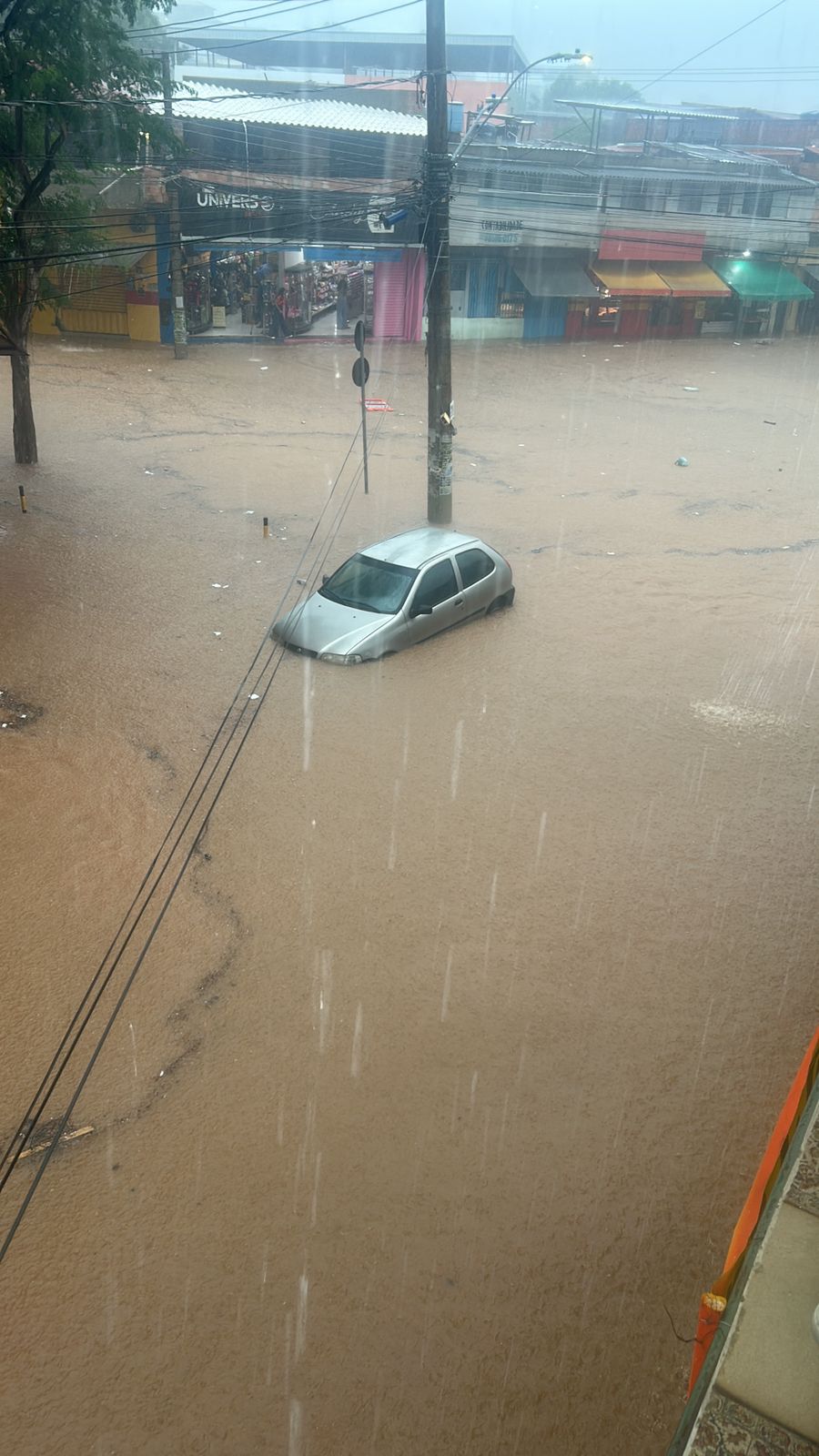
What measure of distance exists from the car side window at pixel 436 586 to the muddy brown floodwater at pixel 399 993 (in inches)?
24.6

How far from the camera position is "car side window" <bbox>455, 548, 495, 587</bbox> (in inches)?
499

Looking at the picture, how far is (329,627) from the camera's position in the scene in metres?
11.8

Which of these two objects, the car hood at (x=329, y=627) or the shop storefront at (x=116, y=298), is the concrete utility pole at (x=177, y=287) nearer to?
the shop storefront at (x=116, y=298)

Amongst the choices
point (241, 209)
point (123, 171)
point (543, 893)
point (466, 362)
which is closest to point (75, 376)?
point (123, 171)

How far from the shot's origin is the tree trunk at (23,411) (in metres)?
16.5

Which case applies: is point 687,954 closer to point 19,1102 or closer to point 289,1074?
point 289,1074

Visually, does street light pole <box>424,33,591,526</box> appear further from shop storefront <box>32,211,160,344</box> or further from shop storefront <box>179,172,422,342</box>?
shop storefront <box>32,211,160,344</box>

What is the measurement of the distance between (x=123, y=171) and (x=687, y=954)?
22.5 m

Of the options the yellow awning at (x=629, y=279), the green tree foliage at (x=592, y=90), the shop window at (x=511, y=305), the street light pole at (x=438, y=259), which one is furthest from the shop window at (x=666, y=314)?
the green tree foliage at (x=592, y=90)

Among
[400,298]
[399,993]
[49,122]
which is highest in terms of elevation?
[49,122]

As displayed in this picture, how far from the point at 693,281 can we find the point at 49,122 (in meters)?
27.9

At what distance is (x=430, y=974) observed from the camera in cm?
727

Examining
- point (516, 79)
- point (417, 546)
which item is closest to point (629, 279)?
point (516, 79)

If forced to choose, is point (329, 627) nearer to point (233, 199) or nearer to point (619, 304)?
point (233, 199)
